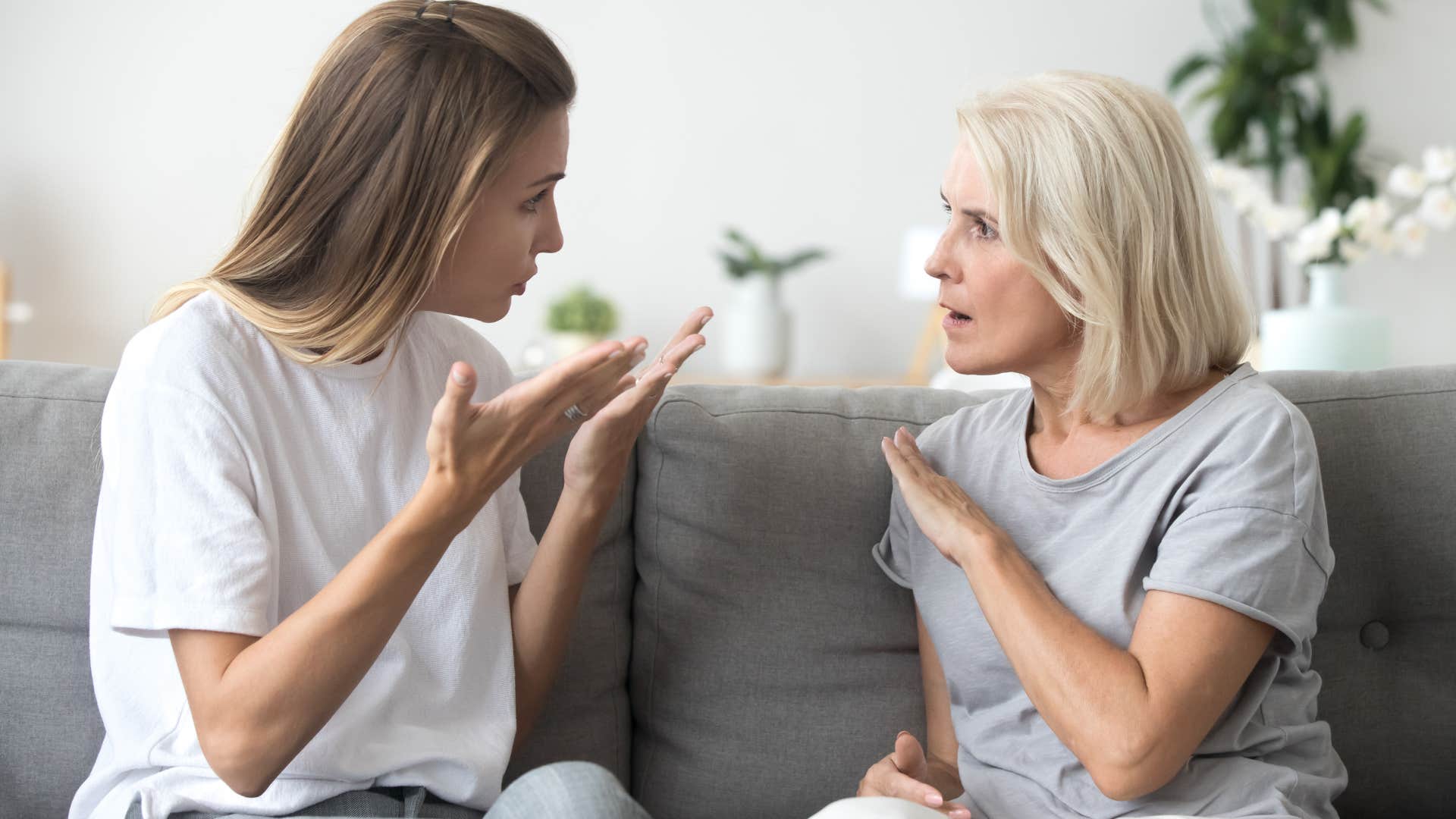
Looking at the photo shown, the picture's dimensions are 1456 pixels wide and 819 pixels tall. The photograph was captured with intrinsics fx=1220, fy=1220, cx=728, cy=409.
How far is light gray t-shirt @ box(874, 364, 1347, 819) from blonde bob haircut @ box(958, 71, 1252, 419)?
6cm

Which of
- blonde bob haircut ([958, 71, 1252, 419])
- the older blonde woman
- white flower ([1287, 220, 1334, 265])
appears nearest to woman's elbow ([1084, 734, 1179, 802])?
the older blonde woman

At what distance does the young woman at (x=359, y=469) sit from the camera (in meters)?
0.95

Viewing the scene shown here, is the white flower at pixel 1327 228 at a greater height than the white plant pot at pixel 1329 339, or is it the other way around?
the white flower at pixel 1327 228

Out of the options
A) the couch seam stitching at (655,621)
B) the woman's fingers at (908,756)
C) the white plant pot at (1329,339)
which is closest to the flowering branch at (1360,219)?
the white plant pot at (1329,339)

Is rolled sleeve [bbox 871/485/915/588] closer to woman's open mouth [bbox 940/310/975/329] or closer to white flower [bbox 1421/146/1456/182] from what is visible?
woman's open mouth [bbox 940/310/975/329]

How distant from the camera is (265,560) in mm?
964

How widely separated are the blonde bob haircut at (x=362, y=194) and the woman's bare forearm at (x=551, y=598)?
0.90ft

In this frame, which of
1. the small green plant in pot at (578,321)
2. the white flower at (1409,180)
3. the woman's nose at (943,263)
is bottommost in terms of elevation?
the small green plant in pot at (578,321)

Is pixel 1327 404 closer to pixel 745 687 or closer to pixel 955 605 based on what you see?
pixel 955 605

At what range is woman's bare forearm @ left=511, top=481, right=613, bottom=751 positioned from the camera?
1239 millimetres

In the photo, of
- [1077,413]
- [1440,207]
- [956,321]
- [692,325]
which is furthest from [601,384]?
[1440,207]

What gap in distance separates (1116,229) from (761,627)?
0.57m

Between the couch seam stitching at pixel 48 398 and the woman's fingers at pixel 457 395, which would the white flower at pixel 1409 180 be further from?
the couch seam stitching at pixel 48 398

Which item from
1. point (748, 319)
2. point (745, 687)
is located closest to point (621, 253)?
point (748, 319)
